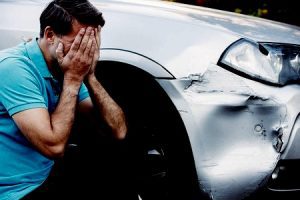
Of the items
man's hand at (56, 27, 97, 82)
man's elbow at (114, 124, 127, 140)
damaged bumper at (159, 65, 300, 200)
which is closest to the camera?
man's hand at (56, 27, 97, 82)

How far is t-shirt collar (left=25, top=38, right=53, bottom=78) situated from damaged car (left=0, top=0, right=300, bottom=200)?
0.49 meters

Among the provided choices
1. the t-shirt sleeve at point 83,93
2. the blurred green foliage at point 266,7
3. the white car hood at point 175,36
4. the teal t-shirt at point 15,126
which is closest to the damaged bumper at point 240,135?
the white car hood at point 175,36

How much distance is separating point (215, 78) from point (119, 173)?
0.90 metres

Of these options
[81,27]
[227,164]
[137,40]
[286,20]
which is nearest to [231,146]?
[227,164]

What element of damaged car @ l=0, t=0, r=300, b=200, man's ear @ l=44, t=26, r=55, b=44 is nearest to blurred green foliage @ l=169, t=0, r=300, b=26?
damaged car @ l=0, t=0, r=300, b=200

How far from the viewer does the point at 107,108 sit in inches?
91.2

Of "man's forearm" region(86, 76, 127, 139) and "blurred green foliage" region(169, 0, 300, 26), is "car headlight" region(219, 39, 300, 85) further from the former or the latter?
"blurred green foliage" region(169, 0, 300, 26)

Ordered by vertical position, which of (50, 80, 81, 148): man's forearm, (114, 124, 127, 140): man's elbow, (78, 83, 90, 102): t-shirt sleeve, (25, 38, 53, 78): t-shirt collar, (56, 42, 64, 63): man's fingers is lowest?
(114, 124, 127, 140): man's elbow

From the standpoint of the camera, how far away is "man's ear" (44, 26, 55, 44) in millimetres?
2020

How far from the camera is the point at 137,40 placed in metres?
2.43

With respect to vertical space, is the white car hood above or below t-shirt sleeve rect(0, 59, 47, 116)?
above

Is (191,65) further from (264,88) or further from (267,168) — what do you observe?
(267,168)

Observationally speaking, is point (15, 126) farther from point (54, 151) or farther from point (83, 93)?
point (83, 93)

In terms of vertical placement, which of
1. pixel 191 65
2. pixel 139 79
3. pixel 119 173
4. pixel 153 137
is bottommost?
pixel 119 173
